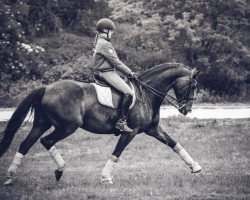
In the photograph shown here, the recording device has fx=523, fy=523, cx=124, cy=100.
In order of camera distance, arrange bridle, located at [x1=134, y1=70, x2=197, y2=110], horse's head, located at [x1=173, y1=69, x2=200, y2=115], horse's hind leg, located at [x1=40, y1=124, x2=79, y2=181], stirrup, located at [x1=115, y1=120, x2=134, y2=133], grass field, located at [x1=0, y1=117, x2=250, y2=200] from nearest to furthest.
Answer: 1. grass field, located at [x1=0, y1=117, x2=250, y2=200]
2. horse's hind leg, located at [x1=40, y1=124, x2=79, y2=181]
3. stirrup, located at [x1=115, y1=120, x2=134, y2=133]
4. bridle, located at [x1=134, y1=70, x2=197, y2=110]
5. horse's head, located at [x1=173, y1=69, x2=200, y2=115]

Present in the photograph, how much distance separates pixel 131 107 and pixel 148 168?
2.23 m

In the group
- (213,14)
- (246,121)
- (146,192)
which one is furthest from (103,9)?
(146,192)

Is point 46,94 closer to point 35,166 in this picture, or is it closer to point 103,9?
point 35,166

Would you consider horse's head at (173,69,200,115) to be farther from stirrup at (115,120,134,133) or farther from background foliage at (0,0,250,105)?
background foliage at (0,0,250,105)

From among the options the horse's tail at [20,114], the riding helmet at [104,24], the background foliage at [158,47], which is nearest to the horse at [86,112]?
the horse's tail at [20,114]

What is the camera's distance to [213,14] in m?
28.8

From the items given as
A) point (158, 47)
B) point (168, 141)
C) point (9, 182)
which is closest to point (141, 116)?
point (168, 141)

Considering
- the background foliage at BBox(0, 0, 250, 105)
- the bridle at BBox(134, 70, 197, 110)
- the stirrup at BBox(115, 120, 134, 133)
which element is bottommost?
the background foliage at BBox(0, 0, 250, 105)

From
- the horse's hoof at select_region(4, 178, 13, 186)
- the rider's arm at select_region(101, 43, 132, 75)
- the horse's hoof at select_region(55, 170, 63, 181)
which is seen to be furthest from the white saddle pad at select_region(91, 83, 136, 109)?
the horse's hoof at select_region(4, 178, 13, 186)

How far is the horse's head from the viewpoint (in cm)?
1081

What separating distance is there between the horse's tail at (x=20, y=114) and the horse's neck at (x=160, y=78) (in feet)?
7.19

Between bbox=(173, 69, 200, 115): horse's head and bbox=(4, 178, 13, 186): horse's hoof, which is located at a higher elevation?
bbox=(173, 69, 200, 115): horse's head

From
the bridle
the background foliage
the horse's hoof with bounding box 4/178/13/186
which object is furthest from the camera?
the background foliage

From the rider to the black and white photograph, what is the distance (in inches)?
0.8
